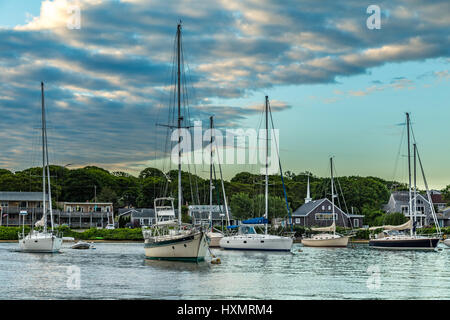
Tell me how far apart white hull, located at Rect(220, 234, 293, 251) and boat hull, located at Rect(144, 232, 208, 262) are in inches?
795

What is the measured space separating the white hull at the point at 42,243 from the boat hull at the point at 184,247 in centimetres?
2046

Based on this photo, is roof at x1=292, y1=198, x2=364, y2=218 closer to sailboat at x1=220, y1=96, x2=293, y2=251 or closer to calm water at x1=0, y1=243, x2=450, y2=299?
sailboat at x1=220, y1=96, x2=293, y2=251

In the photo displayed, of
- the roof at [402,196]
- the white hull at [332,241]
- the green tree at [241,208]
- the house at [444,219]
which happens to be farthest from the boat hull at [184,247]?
the roof at [402,196]

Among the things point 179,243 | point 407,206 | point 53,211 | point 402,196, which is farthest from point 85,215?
point 179,243

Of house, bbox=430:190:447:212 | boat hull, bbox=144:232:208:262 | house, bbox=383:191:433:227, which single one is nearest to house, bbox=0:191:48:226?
house, bbox=383:191:433:227

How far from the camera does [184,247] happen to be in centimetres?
4928

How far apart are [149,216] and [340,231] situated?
44.6m

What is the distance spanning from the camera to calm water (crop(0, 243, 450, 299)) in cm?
3091

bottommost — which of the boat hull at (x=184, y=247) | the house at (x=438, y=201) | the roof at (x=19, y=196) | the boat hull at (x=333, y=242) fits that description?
the boat hull at (x=333, y=242)

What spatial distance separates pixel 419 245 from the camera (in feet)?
250

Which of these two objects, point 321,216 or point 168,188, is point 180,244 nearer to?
point 321,216

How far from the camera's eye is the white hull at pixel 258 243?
69250 millimetres

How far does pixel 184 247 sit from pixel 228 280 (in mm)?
12280

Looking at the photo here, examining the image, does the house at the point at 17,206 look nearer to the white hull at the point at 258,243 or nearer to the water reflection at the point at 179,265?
the white hull at the point at 258,243
